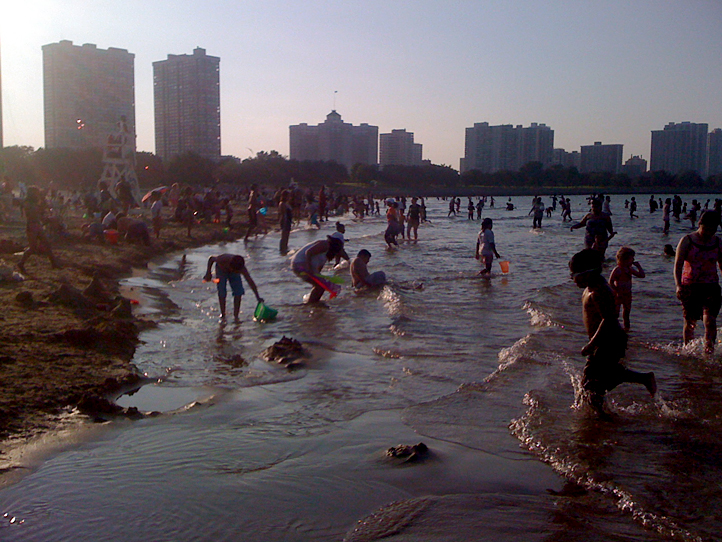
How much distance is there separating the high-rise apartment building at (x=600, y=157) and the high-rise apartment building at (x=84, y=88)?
15943 centimetres

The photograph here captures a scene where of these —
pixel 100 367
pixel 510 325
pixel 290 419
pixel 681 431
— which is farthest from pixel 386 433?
pixel 510 325

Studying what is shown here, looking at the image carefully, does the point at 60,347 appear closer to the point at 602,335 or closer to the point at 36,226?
the point at 602,335

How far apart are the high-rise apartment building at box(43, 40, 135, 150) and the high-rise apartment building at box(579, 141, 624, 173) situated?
523 ft

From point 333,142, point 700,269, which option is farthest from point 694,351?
point 333,142

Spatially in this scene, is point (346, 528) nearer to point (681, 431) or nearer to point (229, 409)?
point (229, 409)

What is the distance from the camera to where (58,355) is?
6801 millimetres

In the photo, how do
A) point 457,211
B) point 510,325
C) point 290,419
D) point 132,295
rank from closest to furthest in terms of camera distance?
point 290,419
point 510,325
point 132,295
point 457,211

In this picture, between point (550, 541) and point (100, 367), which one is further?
point (100, 367)

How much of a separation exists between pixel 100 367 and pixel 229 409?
5.88 ft

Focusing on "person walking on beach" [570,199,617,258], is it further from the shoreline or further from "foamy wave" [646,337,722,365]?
the shoreline

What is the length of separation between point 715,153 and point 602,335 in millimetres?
195265

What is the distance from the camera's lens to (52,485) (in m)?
4.16

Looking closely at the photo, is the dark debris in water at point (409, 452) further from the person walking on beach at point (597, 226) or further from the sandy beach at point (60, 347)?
the person walking on beach at point (597, 226)

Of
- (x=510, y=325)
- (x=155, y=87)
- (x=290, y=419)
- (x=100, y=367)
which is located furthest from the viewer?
(x=155, y=87)
